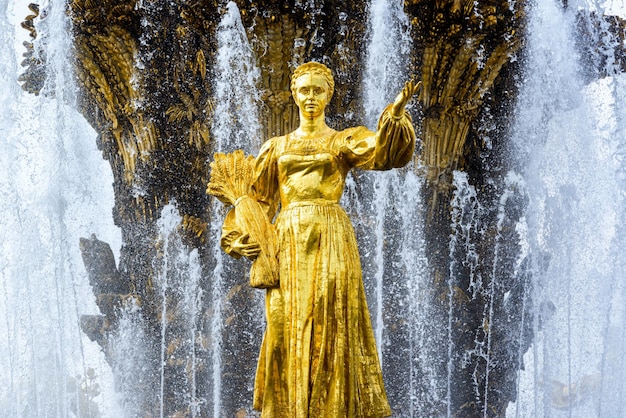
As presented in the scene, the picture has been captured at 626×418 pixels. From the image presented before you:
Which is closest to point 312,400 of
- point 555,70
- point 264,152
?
point 264,152

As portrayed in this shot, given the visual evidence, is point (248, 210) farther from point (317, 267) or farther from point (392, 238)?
point (392, 238)

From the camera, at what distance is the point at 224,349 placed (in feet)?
37.9

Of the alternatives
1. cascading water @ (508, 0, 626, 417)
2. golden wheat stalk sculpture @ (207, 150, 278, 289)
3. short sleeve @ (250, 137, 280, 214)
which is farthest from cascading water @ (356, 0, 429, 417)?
golden wheat stalk sculpture @ (207, 150, 278, 289)

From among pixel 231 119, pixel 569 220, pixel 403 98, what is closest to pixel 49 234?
pixel 231 119

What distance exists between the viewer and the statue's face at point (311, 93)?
640cm

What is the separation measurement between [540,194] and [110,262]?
5.26 meters

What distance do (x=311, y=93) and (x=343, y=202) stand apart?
5.23 meters

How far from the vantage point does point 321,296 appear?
602 cm

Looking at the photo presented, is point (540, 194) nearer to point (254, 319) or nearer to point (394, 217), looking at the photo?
point (394, 217)

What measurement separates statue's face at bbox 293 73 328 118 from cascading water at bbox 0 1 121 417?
6206 millimetres

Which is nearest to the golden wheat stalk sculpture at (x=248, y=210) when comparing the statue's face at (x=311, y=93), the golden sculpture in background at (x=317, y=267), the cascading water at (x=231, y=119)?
the golden sculpture in background at (x=317, y=267)

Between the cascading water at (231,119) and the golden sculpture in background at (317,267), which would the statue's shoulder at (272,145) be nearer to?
the golden sculpture in background at (317,267)

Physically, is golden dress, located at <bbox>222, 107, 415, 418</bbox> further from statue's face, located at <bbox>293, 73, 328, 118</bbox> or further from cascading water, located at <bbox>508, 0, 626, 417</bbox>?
cascading water, located at <bbox>508, 0, 626, 417</bbox>

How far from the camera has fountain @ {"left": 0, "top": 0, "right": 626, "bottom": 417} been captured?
1149 cm
